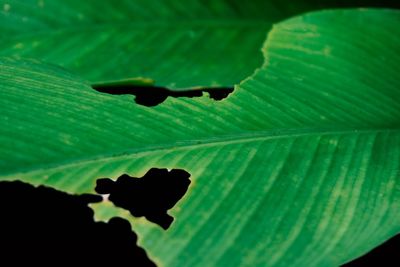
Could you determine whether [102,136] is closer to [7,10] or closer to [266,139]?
[266,139]

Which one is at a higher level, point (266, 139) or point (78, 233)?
point (266, 139)

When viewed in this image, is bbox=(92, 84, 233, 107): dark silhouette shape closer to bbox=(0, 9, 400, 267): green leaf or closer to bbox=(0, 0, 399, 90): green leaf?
bbox=(0, 0, 399, 90): green leaf

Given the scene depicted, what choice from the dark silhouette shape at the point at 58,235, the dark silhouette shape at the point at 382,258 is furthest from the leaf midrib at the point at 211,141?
the dark silhouette shape at the point at 382,258

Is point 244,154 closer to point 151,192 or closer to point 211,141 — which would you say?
point 211,141

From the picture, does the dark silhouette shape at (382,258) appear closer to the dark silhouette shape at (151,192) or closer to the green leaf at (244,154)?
the green leaf at (244,154)

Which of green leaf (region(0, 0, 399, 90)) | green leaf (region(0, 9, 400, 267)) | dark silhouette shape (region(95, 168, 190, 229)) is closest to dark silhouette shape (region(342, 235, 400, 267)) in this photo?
green leaf (region(0, 9, 400, 267))

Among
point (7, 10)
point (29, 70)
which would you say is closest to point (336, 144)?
point (29, 70)
